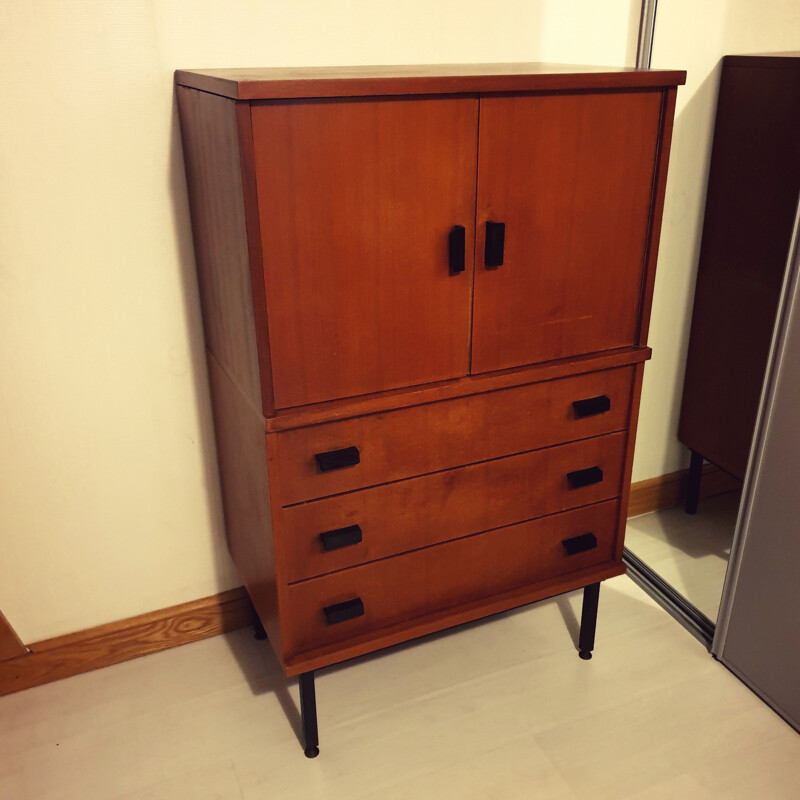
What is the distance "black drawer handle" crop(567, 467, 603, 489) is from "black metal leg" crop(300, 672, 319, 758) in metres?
0.65

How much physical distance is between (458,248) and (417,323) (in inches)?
5.7

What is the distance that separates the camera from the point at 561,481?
5.25 ft

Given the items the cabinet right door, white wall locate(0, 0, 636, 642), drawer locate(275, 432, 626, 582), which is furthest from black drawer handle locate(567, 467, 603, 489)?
white wall locate(0, 0, 636, 642)

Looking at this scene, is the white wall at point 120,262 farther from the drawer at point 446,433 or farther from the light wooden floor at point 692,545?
the light wooden floor at point 692,545

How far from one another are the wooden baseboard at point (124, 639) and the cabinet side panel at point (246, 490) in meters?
0.18

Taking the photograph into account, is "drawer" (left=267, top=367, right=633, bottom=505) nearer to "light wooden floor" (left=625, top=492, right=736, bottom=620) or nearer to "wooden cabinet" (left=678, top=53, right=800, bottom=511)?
"wooden cabinet" (left=678, top=53, right=800, bottom=511)

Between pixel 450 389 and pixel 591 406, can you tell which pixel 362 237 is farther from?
pixel 591 406

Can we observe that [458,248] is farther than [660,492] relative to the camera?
No

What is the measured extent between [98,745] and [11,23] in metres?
1.41

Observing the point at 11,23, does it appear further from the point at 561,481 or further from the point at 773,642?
the point at 773,642

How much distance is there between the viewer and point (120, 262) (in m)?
1.55

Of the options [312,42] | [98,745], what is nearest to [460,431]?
[312,42]

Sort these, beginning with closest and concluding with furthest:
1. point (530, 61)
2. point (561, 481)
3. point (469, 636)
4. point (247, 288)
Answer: point (247, 288) → point (561, 481) → point (530, 61) → point (469, 636)

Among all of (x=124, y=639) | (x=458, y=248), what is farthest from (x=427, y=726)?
(x=458, y=248)
